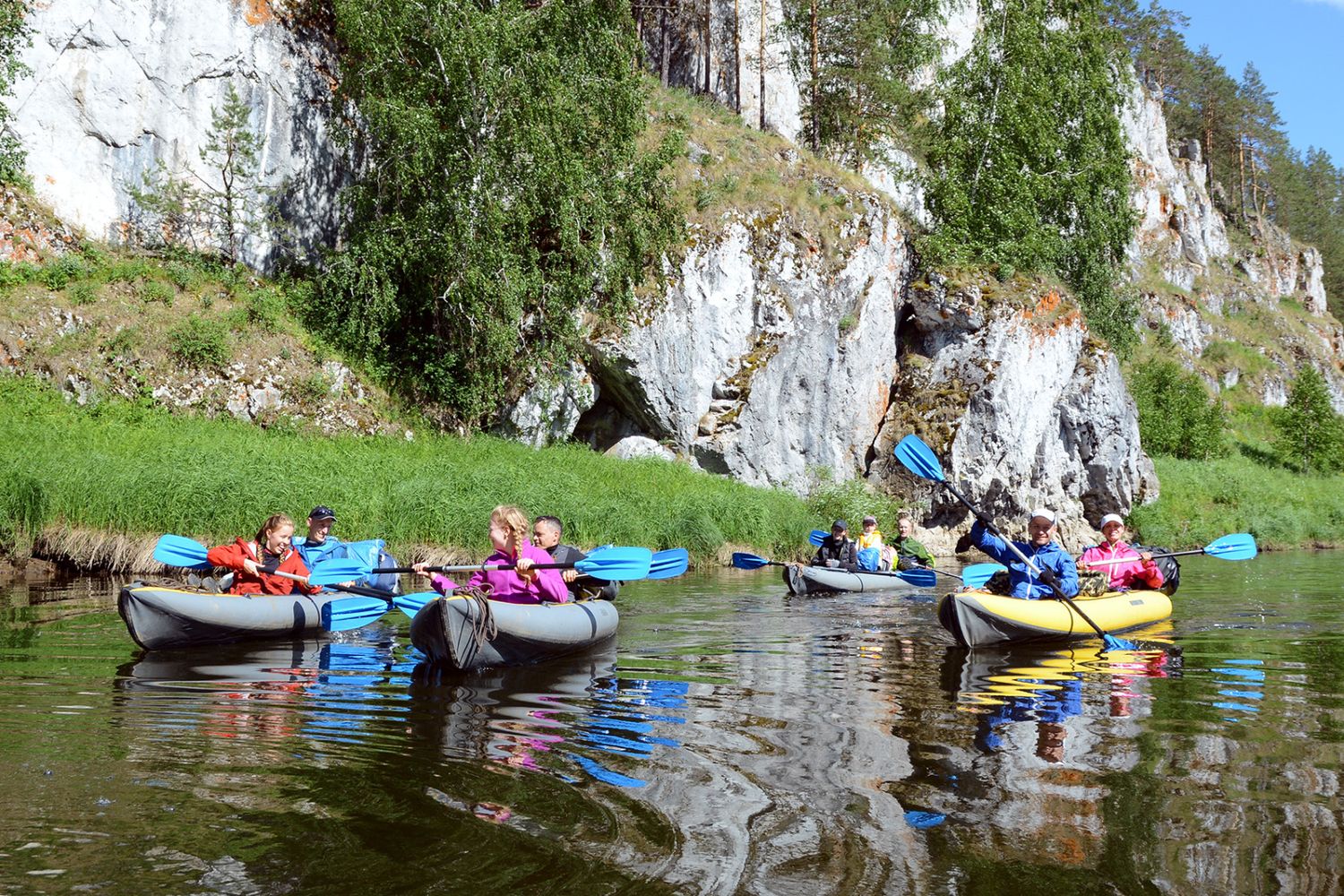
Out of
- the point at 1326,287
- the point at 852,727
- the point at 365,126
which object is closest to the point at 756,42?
the point at 365,126

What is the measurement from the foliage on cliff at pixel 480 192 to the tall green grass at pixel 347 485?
6.47 feet

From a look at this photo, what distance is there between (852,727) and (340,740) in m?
2.53

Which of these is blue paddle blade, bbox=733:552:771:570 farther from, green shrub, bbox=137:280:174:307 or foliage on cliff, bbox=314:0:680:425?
green shrub, bbox=137:280:174:307

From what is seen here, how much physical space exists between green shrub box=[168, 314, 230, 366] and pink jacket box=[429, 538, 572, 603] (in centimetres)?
1176

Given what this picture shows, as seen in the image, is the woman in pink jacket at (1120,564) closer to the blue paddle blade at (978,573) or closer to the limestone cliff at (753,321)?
the blue paddle blade at (978,573)

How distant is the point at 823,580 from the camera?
43.9 ft

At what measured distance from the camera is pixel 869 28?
28.8 metres

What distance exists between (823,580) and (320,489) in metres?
6.46

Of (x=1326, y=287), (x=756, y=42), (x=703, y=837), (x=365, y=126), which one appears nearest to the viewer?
(x=703, y=837)

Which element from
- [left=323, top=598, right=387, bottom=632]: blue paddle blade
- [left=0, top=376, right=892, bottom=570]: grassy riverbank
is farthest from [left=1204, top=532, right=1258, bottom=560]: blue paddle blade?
[left=323, top=598, right=387, bottom=632]: blue paddle blade

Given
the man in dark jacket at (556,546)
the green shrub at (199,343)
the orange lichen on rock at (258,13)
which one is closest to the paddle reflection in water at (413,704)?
the man in dark jacket at (556,546)

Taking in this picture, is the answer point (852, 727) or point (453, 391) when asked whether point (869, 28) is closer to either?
point (453, 391)

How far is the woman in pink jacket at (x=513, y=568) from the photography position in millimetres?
7711

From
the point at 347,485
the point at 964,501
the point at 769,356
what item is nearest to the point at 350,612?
the point at 964,501
